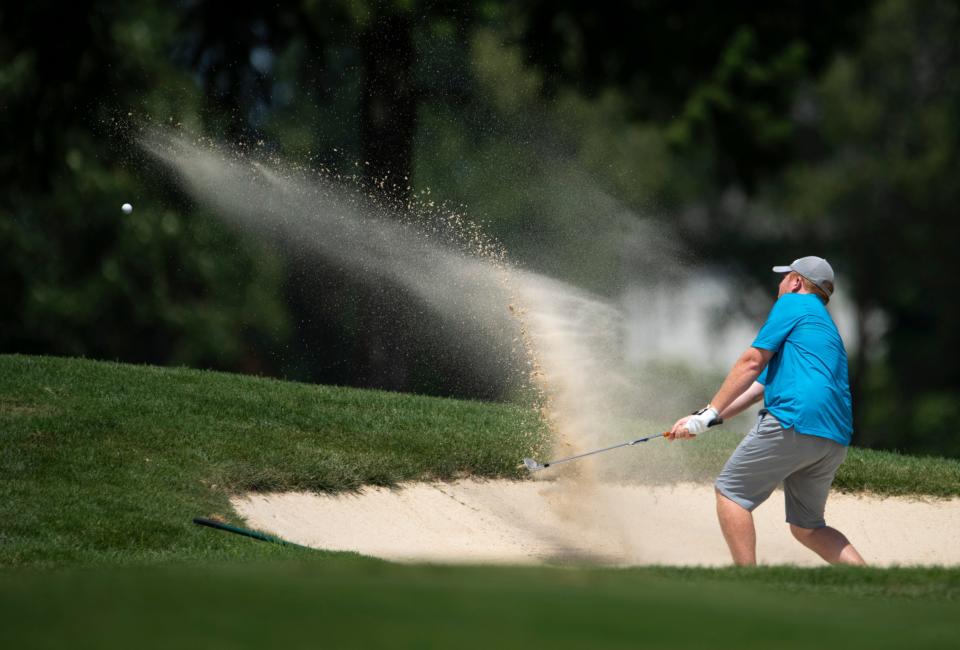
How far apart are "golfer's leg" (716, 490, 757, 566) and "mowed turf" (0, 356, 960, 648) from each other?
890 mm

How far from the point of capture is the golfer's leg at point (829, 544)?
6.81 metres

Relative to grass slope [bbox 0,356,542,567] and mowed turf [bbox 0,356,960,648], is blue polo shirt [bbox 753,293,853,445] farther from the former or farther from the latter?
grass slope [bbox 0,356,542,567]

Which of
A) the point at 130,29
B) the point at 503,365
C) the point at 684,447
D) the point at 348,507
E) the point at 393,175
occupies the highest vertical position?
the point at 130,29

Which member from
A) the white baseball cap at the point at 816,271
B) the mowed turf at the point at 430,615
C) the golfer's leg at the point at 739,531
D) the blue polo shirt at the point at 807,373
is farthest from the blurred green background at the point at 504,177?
the mowed turf at the point at 430,615

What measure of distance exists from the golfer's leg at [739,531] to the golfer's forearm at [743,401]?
0.44 m

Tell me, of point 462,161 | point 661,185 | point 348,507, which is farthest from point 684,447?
point 661,185

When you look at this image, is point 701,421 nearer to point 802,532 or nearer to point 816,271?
point 802,532

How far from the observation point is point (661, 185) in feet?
90.0

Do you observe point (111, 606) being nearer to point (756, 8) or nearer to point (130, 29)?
point (756, 8)

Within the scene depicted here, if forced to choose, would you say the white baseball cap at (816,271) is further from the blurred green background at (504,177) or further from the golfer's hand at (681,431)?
the blurred green background at (504,177)

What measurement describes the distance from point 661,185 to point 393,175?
27.5 ft

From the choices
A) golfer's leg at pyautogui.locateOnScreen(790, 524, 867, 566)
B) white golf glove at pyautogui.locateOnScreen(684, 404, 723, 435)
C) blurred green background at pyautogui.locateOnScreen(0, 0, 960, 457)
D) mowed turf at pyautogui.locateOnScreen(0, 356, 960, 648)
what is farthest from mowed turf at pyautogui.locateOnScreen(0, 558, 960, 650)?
blurred green background at pyautogui.locateOnScreen(0, 0, 960, 457)

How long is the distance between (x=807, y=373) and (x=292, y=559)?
2599 millimetres

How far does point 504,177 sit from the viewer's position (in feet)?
83.4
